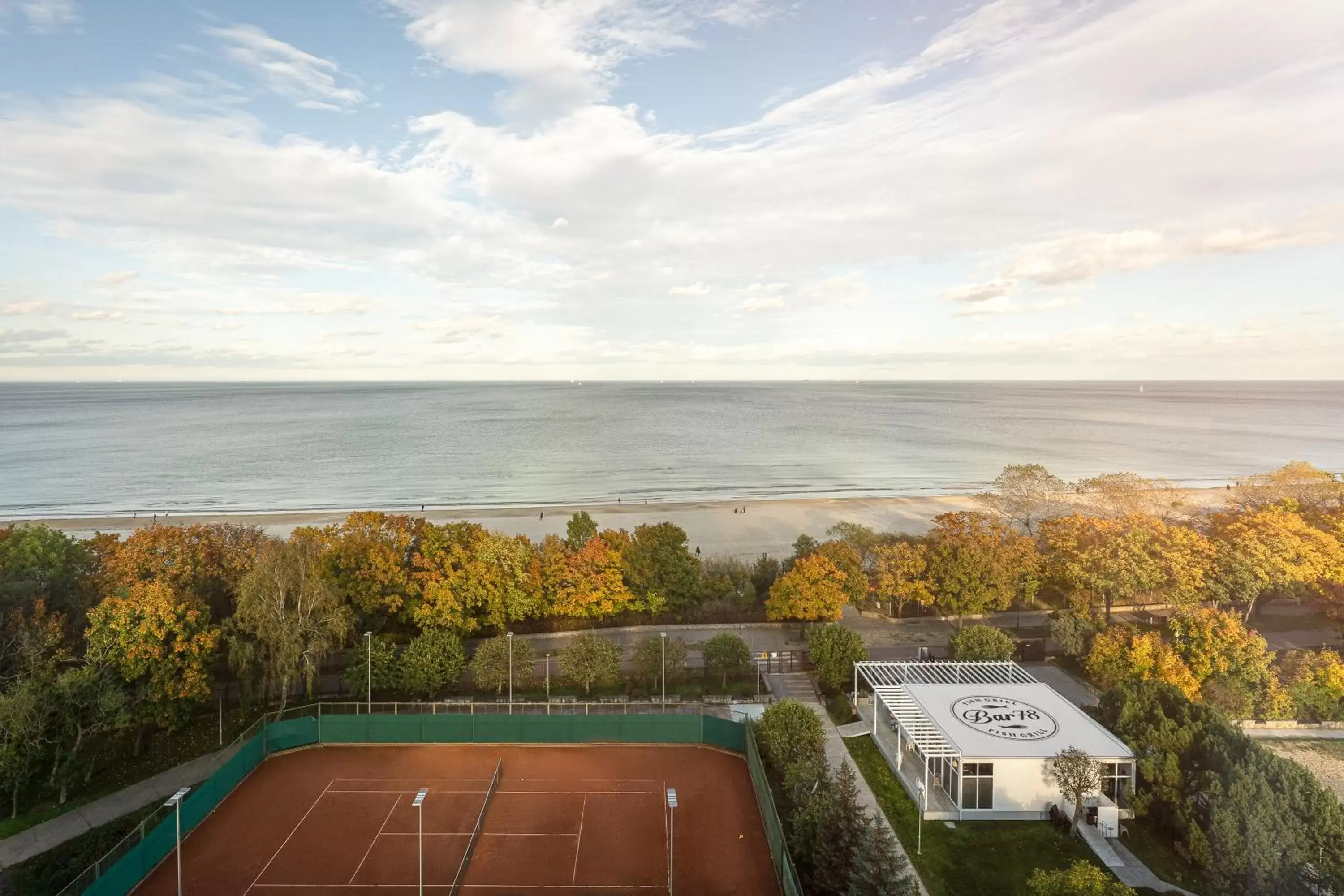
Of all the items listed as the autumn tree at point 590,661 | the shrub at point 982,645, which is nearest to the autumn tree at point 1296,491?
the shrub at point 982,645

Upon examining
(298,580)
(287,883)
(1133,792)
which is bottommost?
(287,883)

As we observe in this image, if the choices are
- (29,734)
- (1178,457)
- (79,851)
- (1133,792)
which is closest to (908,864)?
(1133,792)

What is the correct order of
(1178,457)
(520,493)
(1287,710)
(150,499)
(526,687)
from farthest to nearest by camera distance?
(1178,457) → (520,493) → (150,499) → (526,687) → (1287,710)

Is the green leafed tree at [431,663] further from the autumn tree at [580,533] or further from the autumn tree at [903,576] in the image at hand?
the autumn tree at [903,576]

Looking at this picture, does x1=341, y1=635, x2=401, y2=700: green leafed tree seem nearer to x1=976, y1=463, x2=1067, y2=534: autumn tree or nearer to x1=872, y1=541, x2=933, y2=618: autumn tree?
x1=872, y1=541, x2=933, y2=618: autumn tree

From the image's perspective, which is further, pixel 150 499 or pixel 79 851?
pixel 150 499

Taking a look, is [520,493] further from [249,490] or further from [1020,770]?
[1020,770]
